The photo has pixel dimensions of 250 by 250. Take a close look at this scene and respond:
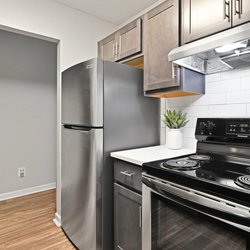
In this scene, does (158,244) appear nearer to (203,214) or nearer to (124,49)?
(203,214)

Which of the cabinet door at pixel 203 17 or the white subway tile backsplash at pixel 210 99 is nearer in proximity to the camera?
the cabinet door at pixel 203 17

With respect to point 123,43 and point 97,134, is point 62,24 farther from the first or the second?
point 97,134

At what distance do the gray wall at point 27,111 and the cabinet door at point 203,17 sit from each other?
2.40 metres

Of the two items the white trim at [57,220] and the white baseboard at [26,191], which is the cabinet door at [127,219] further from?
the white baseboard at [26,191]

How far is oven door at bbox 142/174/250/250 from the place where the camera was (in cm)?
78

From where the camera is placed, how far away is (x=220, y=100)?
153cm

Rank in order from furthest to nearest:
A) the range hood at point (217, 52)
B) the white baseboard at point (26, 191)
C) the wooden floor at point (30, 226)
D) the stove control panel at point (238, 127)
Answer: the white baseboard at point (26, 191), the wooden floor at point (30, 226), the stove control panel at point (238, 127), the range hood at point (217, 52)

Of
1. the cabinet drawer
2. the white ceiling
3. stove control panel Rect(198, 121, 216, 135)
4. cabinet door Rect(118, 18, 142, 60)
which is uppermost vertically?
the white ceiling

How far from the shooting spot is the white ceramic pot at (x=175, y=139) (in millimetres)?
1676

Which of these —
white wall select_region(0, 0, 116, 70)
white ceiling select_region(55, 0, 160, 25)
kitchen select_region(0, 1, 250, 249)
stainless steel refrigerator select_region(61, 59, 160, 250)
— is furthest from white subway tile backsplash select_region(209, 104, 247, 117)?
white wall select_region(0, 0, 116, 70)

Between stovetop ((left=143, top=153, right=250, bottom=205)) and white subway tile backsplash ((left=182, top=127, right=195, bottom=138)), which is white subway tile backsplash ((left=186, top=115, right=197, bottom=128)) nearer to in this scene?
white subway tile backsplash ((left=182, top=127, right=195, bottom=138))

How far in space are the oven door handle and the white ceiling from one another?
76.3 inches

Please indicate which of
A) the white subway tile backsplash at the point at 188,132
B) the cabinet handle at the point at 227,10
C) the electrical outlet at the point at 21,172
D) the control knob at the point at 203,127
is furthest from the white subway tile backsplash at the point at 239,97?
the electrical outlet at the point at 21,172

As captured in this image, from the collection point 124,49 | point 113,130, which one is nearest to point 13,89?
point 124,49
